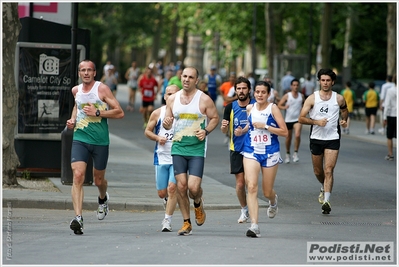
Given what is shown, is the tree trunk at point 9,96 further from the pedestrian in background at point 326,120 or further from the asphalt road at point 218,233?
the pedestrian in background at point 326,120

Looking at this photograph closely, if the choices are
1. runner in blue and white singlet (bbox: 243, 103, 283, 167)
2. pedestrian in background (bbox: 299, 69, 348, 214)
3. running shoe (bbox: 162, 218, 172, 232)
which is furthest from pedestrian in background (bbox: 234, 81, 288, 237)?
pedestrian in background (bbox: 299, 69, 348, 214)

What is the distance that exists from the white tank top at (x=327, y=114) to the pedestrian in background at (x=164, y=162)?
2.29 metres

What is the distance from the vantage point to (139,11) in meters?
→ 60.5

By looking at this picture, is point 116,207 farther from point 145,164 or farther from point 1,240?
point 145,164

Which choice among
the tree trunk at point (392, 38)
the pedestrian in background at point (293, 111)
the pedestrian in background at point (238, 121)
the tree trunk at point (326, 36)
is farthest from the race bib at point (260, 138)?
the tree trunk at point (326, 36)

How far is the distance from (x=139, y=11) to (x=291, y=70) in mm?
16437

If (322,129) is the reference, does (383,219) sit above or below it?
below

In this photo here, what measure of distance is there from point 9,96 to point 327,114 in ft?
14.3

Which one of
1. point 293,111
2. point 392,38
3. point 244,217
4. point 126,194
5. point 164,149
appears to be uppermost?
point 392,38

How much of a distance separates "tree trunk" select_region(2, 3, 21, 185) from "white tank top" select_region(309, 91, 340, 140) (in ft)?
13.6

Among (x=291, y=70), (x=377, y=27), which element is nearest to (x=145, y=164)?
(x=291, y=70)

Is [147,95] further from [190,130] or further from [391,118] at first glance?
[190,130]

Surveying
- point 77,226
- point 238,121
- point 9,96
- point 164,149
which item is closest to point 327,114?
point 238,121

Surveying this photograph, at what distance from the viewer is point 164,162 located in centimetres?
1089
